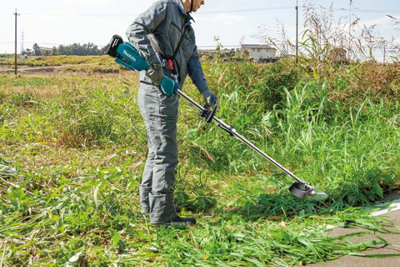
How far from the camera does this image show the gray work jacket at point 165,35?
271 cm

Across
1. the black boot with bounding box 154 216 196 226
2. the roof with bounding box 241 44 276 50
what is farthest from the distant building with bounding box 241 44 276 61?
the black boot with bounding box 154 216 196 226

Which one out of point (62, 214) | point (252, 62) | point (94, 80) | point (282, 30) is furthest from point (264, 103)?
point (62, 214)

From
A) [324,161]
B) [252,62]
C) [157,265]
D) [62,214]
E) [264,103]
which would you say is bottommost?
[157,265]

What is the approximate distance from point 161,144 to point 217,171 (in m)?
1.51

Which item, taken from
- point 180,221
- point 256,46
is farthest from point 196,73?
point 256,46

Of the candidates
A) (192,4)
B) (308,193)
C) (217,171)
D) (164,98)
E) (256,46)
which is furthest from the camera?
(256,46)

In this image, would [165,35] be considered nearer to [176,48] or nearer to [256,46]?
[176,48]

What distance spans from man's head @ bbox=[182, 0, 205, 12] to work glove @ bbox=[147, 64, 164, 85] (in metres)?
0.58

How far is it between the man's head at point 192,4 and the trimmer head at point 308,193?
1.66 meters

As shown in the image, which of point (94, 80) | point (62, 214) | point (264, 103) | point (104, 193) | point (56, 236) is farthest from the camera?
point (94, 80)

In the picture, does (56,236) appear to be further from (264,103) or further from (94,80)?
(94,80)

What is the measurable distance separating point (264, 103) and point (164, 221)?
2821 millimetres

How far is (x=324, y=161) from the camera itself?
12.3 ft

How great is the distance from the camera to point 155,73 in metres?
2.75
